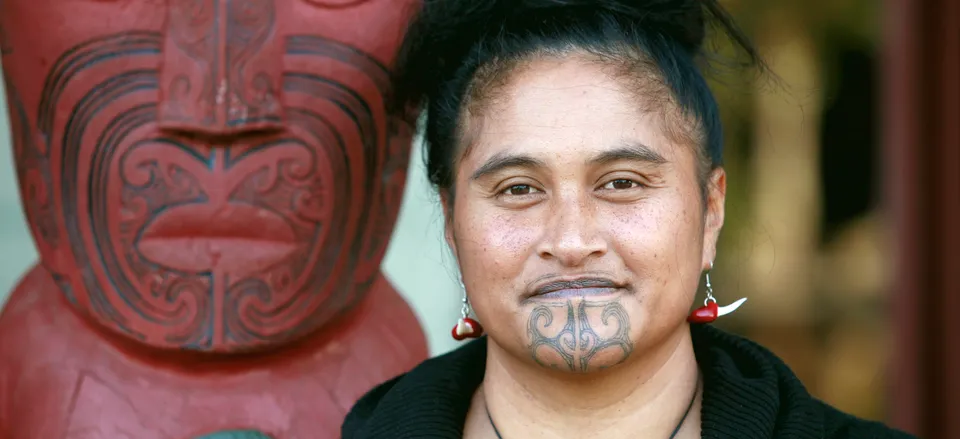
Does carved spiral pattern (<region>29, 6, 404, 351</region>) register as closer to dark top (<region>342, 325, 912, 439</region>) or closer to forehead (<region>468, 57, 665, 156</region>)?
dark top (<region>342, 325, 912, 439</region>)

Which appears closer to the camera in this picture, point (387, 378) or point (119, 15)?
point (119, 15)

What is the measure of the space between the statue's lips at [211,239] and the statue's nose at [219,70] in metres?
0.15

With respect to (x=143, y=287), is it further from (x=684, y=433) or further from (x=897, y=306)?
(x=897, y=306)

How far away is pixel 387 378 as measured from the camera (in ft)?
7.62

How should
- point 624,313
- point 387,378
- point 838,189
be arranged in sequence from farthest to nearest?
point 838,189 < point 387,378 < point 624,313

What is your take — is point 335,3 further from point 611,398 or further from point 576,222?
point 611,398

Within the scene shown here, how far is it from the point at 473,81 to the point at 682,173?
0.38 metres

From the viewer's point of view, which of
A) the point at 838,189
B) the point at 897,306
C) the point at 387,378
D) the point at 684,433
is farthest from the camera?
the point at 838,189

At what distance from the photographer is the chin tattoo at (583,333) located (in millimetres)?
1797

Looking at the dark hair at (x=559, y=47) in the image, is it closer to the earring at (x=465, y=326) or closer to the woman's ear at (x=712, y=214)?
the woman's ear at (x=712, y=214)

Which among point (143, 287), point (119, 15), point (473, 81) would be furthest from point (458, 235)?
point (119, 15)

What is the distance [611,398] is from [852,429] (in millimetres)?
391

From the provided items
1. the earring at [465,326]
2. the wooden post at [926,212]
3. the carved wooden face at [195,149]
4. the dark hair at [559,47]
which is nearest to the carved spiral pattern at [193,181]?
the carved wooden face at [195,149]

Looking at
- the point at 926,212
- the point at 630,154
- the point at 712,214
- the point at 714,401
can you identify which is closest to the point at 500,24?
the point at 630,154
